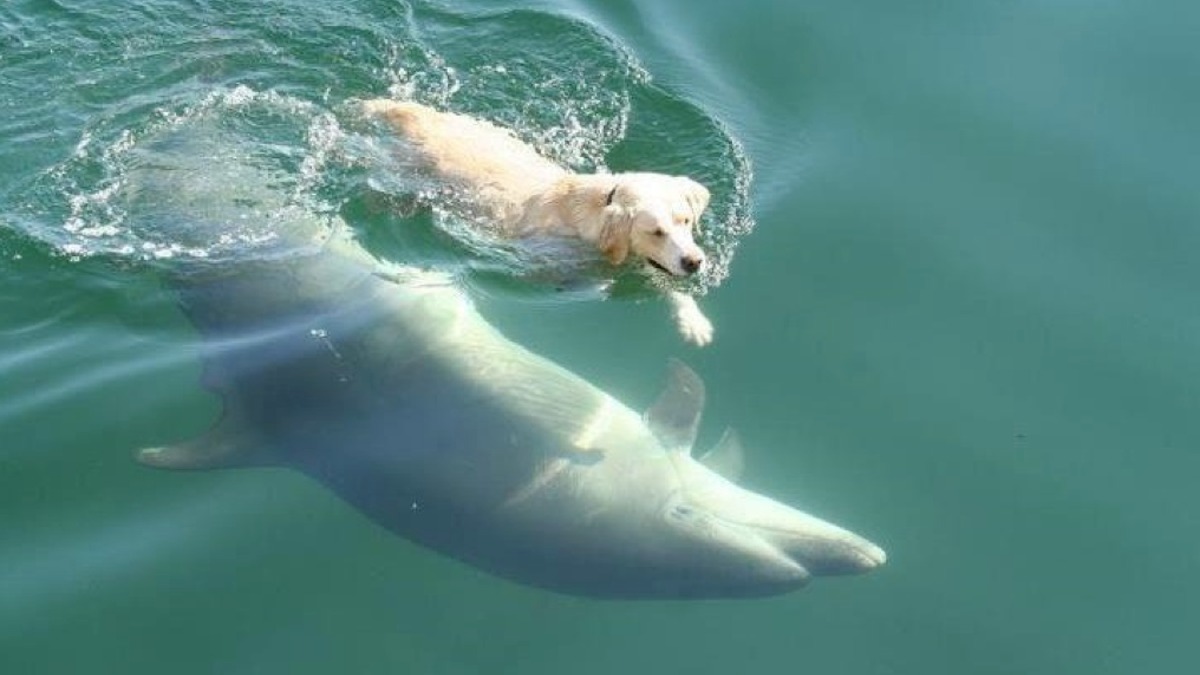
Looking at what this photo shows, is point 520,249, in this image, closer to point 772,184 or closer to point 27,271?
point 772,184

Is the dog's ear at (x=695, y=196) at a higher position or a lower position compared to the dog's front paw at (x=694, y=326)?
higher

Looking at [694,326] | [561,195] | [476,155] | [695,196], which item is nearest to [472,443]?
[694,326]

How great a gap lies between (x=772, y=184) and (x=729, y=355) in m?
1.75

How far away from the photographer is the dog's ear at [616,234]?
793cm

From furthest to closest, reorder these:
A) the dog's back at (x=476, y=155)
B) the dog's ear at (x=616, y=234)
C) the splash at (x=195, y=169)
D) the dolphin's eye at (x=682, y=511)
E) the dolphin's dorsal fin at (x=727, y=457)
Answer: the dog's back at (x=476, y=155), the splash at (x=195, y=169), the dog's ear at (x=616, y=234), the dolphin's dorsal fin at (x=727, y=457), the dolphin's eye at (x=682, y=511)

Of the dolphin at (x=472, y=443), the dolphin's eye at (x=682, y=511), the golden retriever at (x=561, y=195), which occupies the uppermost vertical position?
the golden retriever at (x=561, y=195)

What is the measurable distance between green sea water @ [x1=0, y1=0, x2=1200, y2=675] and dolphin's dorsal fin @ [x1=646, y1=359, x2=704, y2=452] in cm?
11

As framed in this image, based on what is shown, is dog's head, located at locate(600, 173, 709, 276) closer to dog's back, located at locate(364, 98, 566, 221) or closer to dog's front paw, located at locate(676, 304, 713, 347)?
dog's front paw, located at locate(676, 304, 713, 347)

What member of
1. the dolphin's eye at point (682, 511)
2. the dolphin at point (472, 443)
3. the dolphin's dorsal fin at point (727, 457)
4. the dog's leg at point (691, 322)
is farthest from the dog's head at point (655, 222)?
the dolphin's eye at point (682, 511)

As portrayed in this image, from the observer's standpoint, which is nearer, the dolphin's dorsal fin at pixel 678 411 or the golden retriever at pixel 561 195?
the dolphin's dorsal fin at pixel 678 411

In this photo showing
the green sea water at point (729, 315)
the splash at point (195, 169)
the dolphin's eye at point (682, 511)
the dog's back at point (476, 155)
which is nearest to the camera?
the green sea water at point (729, 315)

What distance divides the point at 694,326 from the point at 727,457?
0.92 meters

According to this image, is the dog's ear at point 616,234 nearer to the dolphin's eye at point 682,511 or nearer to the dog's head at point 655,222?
the dog's head at point 655,222

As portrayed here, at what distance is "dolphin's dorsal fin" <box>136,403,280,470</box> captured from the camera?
251 inches
